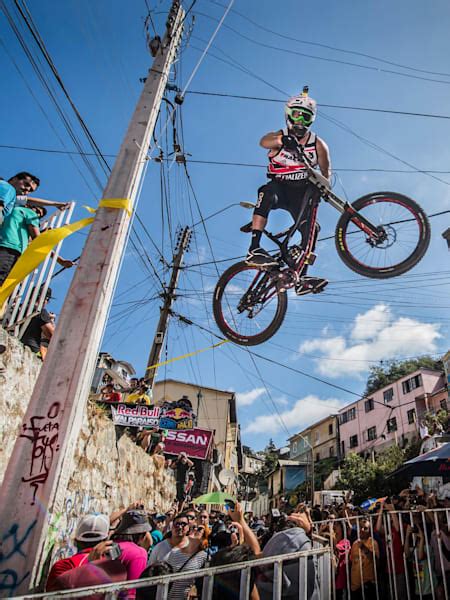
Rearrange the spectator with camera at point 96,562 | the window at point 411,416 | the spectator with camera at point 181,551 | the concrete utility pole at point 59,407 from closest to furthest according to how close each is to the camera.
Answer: the concrete utility pole at point 59,407 → the spectator with camera at point 96,562 → the spectator with camera at point 181,551 → the window at point 411,416

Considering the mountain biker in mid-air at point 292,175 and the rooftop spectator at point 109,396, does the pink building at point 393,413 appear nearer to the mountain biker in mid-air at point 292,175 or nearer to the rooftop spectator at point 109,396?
the rooftop spectator at point 109,396

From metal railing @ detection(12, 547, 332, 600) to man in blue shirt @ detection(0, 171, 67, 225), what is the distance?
3582 mm

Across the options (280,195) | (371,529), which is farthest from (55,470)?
(371,529)

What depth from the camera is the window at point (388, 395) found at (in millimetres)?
41888

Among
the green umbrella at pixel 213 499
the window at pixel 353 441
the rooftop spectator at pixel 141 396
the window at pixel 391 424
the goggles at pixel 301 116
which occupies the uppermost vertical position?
the window at pixel 391 424

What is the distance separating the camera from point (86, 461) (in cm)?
635

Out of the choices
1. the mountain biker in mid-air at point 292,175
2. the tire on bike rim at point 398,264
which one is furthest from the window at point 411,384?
the mountain biker in mid-air at point 292,175

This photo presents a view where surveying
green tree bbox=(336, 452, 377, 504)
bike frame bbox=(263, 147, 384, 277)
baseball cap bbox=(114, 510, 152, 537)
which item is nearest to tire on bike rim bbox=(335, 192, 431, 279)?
bike frame bbox=(263, 147, 384, 277)

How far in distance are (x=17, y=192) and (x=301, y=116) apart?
12.9ft

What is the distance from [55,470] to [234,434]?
149 ft

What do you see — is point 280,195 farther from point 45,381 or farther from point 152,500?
point 152,500

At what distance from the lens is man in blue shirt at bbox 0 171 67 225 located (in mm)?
4148

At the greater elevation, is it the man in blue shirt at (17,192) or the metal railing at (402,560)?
the man in blue shirt at (17,192)

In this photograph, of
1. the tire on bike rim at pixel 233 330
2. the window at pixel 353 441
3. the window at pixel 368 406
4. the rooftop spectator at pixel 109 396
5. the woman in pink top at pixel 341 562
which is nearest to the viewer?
the woman in pink top at pixel 341 562
